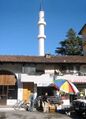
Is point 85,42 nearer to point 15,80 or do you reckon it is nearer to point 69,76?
point 69,76

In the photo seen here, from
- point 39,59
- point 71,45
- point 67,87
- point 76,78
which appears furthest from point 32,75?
point 71,45

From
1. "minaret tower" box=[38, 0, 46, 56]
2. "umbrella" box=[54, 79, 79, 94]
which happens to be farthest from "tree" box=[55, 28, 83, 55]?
"umbrella" box=[54, 79, 79, 94]

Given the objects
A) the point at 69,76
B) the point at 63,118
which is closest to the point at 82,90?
the point at 69,76

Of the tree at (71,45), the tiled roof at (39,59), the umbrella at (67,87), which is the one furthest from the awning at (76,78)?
the tree at (71,45)

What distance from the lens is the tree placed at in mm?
58719

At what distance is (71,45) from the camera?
6059 centimetres

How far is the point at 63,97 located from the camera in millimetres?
33750

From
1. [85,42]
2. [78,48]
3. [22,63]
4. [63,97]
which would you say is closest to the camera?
[63,97]

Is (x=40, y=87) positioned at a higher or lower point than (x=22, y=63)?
lower

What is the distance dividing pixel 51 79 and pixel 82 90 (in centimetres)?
413

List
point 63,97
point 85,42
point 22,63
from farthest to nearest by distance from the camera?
point 85,42 → point 22,63 → point 63,97

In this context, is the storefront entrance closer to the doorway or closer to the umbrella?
the doorway

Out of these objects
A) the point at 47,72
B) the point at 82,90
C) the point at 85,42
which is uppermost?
the point at 85,42

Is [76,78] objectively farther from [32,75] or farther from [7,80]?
[7,80]
